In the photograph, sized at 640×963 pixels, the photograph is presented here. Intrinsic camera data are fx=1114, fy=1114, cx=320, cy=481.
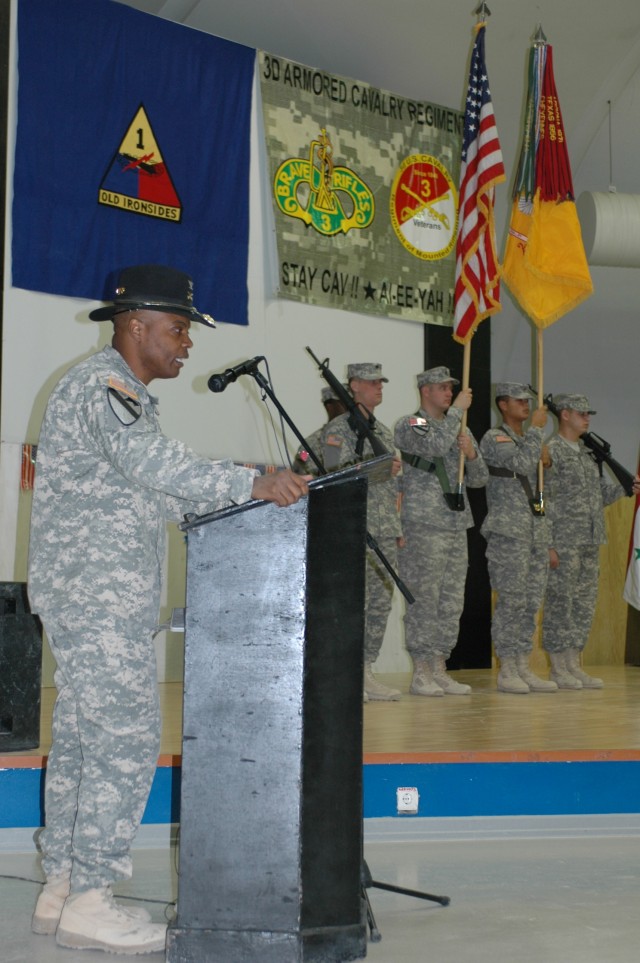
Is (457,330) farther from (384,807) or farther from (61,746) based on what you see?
(61,746)

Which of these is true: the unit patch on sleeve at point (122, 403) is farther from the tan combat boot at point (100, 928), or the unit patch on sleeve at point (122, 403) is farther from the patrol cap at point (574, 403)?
the patrol cap at point (574, 403)

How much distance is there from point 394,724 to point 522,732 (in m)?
0.47

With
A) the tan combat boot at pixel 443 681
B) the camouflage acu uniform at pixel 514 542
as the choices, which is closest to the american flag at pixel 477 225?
the camouflage acu uniform at pixel 514 542

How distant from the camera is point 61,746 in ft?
7.51

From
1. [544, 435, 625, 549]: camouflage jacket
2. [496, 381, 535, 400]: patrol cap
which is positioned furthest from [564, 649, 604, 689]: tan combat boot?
[496, 381, 535, 400]: patrol cap

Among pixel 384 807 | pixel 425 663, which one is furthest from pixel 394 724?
pixel 425 663

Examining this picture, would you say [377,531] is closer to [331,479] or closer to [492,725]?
[492,725]

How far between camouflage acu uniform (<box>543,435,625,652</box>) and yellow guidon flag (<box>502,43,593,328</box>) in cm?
82

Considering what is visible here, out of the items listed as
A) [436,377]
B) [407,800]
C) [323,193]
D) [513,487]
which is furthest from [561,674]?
[323,193]

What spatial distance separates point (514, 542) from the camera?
18.6 ft

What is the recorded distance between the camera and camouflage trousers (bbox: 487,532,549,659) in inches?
223

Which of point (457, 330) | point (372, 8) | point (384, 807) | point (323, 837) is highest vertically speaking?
point (372, 8)

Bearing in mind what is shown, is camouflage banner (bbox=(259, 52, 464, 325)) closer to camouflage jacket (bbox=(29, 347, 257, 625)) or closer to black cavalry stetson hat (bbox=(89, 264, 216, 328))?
black cavalry stetson hat (bbox=(89, 264, 216, 328))

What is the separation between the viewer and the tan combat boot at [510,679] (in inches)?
219
